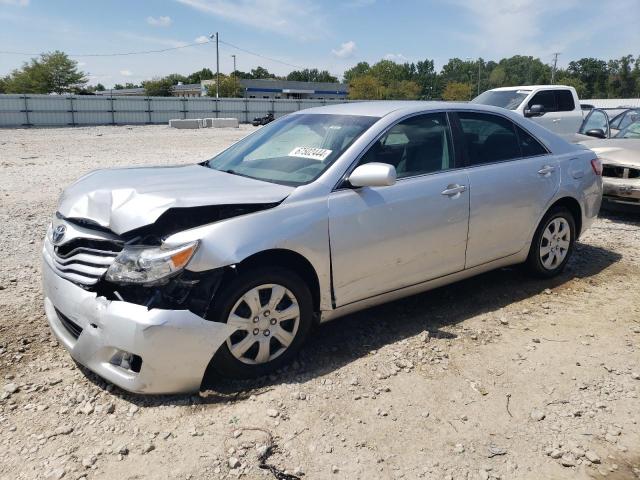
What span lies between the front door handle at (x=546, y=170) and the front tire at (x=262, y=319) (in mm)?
2586

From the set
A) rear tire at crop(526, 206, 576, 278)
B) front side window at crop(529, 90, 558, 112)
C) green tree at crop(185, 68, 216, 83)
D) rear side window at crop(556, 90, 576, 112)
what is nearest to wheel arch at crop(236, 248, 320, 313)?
rear tire at crop(526, 206, 576, 278)

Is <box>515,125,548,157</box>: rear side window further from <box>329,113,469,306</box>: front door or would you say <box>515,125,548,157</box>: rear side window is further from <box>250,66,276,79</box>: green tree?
<box>250,66,276,79</box>: green tree

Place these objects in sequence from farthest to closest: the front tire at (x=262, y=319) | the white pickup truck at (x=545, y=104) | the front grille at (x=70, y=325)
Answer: the white pickup truck at (x=545, y=104) < the front grille at (x=70, y=325) < the front tire at (x=262, y=319)

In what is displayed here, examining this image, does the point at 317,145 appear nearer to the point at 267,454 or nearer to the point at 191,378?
the point at 191,378

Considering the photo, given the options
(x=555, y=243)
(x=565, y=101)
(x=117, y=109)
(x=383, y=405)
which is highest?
(x=565, y=101)

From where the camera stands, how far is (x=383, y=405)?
3059 mm

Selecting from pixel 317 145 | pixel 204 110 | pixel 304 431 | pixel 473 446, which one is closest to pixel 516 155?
pixel 317 145

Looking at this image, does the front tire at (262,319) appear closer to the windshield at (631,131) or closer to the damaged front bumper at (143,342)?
the damaged front bumper at (143,342)

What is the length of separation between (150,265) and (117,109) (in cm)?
3523

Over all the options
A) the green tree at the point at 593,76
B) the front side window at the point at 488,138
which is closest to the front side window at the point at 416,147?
the front side window at the point at 488,138

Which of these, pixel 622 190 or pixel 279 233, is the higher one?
pixel 279 233

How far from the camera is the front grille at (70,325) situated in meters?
3.12

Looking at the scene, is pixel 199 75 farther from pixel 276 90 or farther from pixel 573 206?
pixel 573 206

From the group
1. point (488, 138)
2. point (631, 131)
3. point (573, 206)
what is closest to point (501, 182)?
point (488, 138)
